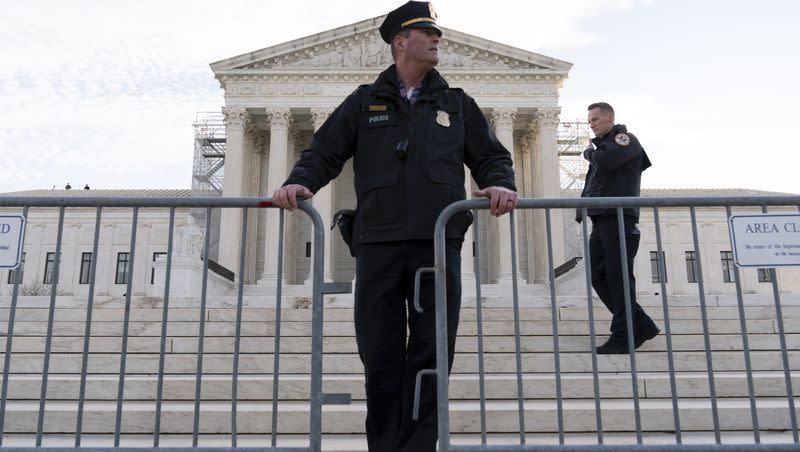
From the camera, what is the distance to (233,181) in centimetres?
2962

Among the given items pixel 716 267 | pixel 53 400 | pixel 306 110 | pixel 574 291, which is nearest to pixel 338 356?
pixel 53 400

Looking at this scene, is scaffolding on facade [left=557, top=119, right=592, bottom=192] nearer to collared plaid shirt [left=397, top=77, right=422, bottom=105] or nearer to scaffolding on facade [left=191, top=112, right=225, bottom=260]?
scaffolding on facade [left=191, top=112, right=225, bottom=260]

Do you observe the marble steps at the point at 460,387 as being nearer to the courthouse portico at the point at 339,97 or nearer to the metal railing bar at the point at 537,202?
the metal railing bar at the point at 537,202

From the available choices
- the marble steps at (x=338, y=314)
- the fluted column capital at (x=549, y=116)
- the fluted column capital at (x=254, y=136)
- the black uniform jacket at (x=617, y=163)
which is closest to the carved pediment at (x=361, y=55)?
the fluted column capital at (x=549, y=116)

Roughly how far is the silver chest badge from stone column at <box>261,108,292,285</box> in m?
23.8

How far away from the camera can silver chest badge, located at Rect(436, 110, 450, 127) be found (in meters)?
3.54

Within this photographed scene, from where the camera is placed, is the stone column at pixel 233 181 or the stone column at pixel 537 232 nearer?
the stone column at pixel 233 181

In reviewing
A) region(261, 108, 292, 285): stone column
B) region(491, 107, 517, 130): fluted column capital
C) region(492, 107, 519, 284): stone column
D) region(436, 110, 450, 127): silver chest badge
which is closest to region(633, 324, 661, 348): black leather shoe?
region(436, 110, 450, 127): silver chest badge

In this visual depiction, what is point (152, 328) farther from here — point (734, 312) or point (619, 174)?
point (734, 312)

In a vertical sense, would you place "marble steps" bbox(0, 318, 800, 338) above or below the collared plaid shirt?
below

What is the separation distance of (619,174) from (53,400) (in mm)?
5900

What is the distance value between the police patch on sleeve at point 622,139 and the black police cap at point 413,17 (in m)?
3.72

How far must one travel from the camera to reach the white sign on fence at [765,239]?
3684 millimetres

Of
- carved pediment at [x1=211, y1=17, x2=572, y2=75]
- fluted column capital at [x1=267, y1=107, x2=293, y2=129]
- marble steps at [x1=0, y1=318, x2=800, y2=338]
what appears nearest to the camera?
marble steps at [x1=0, y1=318, x2=800, y2=338]
